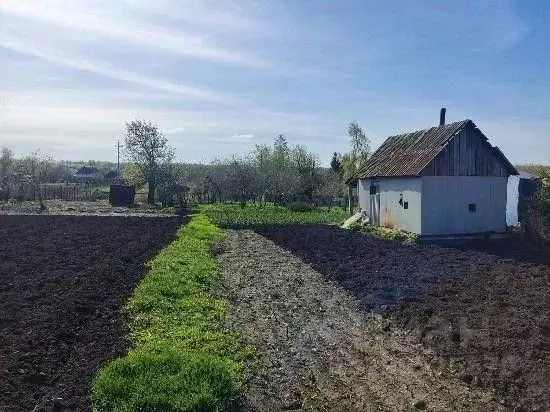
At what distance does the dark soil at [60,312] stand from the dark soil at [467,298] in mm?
5005

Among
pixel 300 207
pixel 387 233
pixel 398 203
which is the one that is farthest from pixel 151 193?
pixel 398 203

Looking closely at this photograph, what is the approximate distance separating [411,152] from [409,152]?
22 centimetres

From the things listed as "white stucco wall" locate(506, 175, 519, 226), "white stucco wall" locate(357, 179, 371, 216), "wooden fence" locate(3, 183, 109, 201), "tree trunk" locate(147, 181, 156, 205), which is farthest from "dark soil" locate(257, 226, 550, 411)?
"wooden fence" locate(3, 183, 109, 201)

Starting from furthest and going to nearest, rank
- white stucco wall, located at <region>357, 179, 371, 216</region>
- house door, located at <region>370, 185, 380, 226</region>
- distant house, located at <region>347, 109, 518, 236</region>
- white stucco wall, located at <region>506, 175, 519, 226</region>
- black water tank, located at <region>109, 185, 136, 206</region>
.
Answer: black water tank, located at <region>109, 185, 136, 206</region> < white stucco wall, located at <region>357, 179, 371, 216</region> < house door, located at <region>370, 185, 380, 226</region> < white stucco wall, located at <region>506, 175, 519, 226</region> < distant house, located at <region>347, 109, 518, 236</region>

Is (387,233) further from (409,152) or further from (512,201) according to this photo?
(512,201)

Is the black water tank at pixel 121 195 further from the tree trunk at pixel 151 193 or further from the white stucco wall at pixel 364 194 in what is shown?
the white stucco wall at pixel 364 194

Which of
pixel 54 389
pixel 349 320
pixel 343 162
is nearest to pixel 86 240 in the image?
pixel 349 320

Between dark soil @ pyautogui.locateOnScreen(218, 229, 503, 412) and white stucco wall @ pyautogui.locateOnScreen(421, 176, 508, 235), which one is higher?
white stucco wall @ pyautogui.locateOnScreen(421, 176, 508, 235)

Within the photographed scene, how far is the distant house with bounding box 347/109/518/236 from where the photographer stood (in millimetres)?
22078

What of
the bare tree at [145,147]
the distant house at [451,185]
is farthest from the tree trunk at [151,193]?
the distant house at [451,185]

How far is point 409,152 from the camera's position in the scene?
25.2m

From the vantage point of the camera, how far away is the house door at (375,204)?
26.1 m

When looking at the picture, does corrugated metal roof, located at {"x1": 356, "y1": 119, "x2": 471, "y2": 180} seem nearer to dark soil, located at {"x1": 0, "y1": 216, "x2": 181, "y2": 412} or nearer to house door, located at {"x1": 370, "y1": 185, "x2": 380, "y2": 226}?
house door, located at {"x1": 370, "y1": 185, "x2": 380, "y2": 226}

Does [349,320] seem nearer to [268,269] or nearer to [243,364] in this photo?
[243,364]
